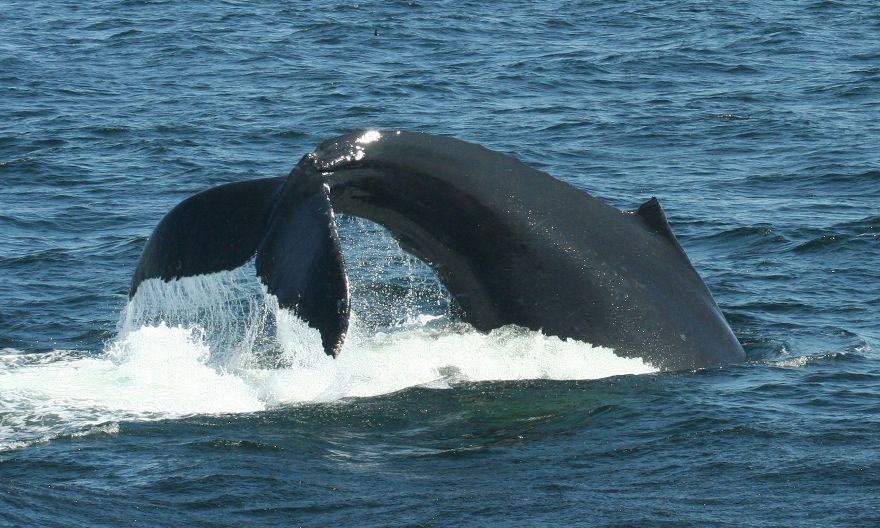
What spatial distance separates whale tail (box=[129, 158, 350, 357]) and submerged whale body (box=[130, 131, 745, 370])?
0.4 inches

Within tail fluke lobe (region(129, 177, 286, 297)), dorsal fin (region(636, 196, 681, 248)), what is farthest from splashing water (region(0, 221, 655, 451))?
dorsal fin (region(636, 196, 681, 248))

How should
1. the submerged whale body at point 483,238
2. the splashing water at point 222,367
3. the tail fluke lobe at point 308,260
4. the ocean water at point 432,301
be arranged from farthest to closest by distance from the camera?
the splashing water at point 222,367 < the submerged whale body at point 483,238 < the ocean water at point 432,301 < the tail fluke lobe at point 308,260

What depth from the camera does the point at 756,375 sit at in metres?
11.4

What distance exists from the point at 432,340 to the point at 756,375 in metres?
2.52

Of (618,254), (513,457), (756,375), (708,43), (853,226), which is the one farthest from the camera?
(708,43)

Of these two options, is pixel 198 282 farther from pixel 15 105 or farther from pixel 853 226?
pixel 15 105

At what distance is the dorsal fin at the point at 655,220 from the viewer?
1034 cm

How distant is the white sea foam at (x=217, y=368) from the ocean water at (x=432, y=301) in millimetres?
29

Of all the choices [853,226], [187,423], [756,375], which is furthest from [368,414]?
[853,226]

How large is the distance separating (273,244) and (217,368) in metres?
2.76

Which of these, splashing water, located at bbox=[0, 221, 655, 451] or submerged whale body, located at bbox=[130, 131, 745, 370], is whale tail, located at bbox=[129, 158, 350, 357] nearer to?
submerged whale body, located at bbox=[130, 131, 745, 370]

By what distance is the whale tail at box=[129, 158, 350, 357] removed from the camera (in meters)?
8.52

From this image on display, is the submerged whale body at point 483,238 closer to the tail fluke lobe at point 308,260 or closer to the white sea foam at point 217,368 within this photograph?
the tail fluke lobe at point 308,260

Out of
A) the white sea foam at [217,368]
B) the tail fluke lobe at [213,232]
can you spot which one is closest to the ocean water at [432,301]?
the white sea foam at [217,368]
